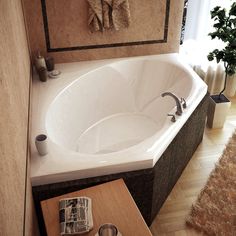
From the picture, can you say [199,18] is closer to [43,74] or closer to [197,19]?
[197,19]

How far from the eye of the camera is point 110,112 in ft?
9.75

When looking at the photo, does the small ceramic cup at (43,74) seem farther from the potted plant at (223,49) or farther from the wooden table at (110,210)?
the potted plant at (223,49)

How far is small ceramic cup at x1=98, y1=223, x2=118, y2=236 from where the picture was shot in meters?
1.35

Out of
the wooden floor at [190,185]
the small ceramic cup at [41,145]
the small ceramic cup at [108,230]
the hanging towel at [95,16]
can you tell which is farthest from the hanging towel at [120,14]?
the small ceramic cup at [108,230]

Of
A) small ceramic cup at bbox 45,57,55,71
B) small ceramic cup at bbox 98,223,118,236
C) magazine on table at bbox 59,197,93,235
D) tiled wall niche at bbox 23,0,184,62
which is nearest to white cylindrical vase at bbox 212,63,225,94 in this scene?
tiled wall niche at bbox 23,0,184,62

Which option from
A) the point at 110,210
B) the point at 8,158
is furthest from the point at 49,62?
the point at 8,158

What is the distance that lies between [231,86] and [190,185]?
1.44m

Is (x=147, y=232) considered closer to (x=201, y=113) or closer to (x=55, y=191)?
(x=55, y=191)

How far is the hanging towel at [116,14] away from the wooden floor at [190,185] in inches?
49.8

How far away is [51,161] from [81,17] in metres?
1.44

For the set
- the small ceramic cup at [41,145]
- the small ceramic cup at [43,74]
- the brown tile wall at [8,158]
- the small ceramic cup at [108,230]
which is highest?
the brown tile wall at [8,158]

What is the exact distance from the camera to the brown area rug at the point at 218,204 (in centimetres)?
212

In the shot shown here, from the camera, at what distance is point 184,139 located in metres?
2.29

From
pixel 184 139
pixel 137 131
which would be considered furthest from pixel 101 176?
pixel 137 131
